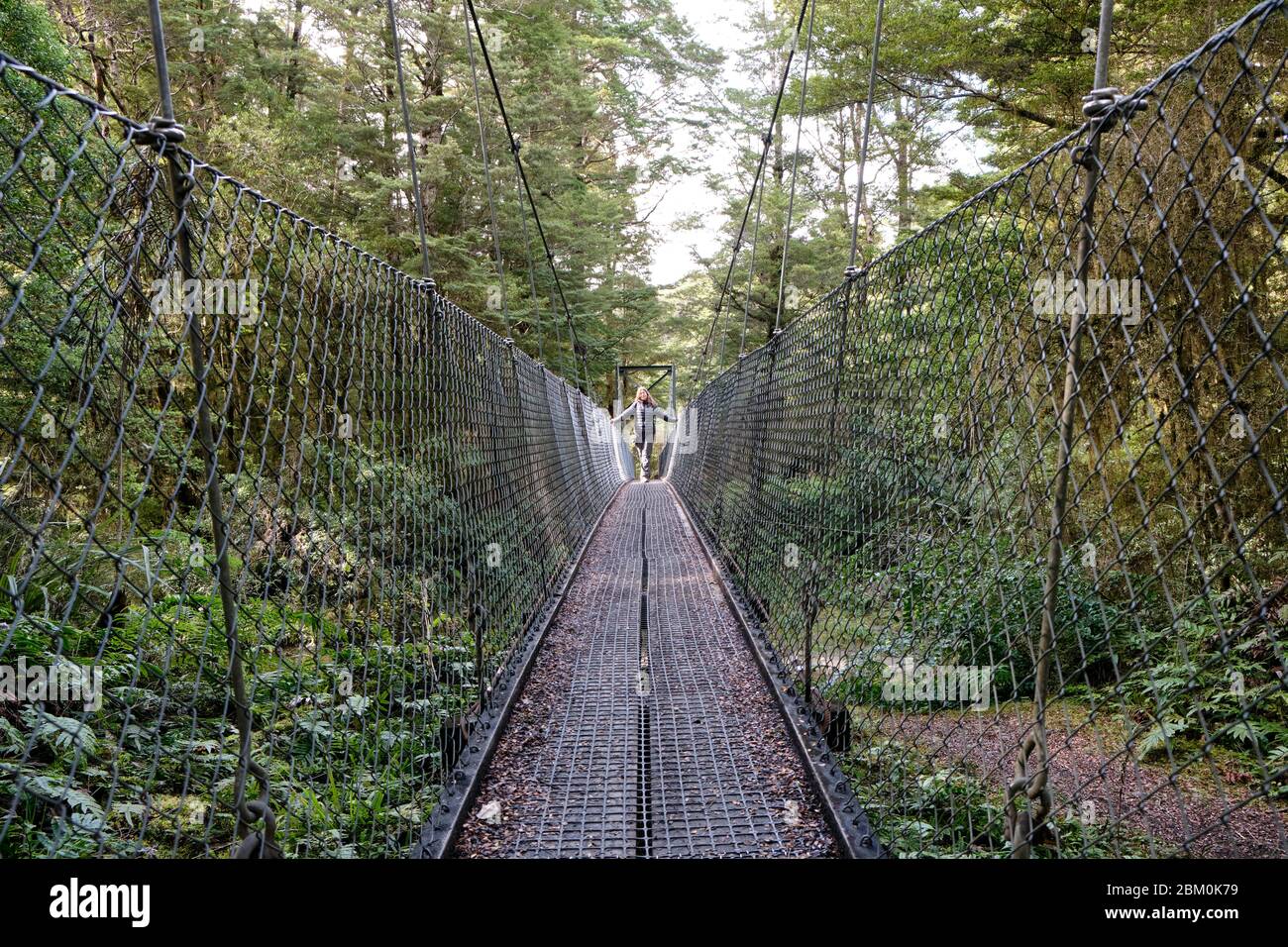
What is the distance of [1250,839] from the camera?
2.26 meters

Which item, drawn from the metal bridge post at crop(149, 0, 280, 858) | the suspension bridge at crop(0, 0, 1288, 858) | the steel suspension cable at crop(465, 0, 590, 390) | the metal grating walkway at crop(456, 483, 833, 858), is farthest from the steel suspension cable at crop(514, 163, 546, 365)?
the metal bridge post at crop(149, 0, 280, 858)

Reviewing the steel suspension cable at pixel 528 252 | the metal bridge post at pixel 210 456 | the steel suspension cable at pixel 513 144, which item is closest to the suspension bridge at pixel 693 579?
the metal bridge post at pixel 210 456

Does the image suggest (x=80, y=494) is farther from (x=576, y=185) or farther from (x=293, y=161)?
(x=576, y=185)

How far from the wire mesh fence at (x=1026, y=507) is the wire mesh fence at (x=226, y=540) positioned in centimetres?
113

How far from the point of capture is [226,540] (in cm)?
98

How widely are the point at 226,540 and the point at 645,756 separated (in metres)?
1.42

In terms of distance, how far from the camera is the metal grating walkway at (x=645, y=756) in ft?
5.49

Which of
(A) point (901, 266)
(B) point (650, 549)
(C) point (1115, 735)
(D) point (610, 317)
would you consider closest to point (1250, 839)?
(C) point (1115, 735)

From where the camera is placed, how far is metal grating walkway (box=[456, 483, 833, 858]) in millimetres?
1674

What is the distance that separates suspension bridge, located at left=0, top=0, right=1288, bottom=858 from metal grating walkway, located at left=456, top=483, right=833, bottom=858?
0.01 meters

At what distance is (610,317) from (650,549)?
9140mm

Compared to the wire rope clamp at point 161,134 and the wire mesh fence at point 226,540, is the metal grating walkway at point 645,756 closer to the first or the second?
the wire mesh fence at point 226,540

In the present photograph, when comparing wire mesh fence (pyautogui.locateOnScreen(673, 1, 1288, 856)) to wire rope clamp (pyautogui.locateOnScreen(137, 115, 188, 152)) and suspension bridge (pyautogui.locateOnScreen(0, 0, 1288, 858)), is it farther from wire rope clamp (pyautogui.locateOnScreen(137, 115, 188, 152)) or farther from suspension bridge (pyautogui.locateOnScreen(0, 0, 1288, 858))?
wire rope clamp (pyautogui.locateOnScreen(137, 115, 188, 152))
